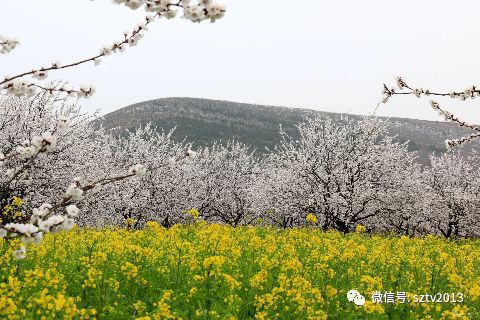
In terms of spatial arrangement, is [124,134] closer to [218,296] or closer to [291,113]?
[291,113]

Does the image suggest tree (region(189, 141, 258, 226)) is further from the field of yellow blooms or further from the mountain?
the mountain

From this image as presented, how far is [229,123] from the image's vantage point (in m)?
136

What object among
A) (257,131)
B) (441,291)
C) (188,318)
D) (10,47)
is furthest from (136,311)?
(257,131)

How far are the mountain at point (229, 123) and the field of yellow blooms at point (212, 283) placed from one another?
100396 mm

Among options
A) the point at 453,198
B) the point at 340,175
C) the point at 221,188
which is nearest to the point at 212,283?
the point at 340,175

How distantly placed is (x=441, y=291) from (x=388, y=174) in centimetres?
2173

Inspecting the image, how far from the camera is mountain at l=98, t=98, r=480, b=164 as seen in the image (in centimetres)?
12012

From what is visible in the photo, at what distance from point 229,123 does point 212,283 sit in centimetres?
13013

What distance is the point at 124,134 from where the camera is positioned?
365 ft

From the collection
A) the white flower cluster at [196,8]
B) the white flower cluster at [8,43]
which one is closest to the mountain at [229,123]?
the white flower cluster at [8,43]

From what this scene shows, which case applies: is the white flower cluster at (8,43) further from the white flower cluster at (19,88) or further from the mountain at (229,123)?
the mountain at (229,123)

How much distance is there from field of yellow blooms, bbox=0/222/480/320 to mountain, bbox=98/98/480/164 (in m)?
100

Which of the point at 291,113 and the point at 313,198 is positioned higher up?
the point at 291,113

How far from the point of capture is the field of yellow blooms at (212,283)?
17.4ft
